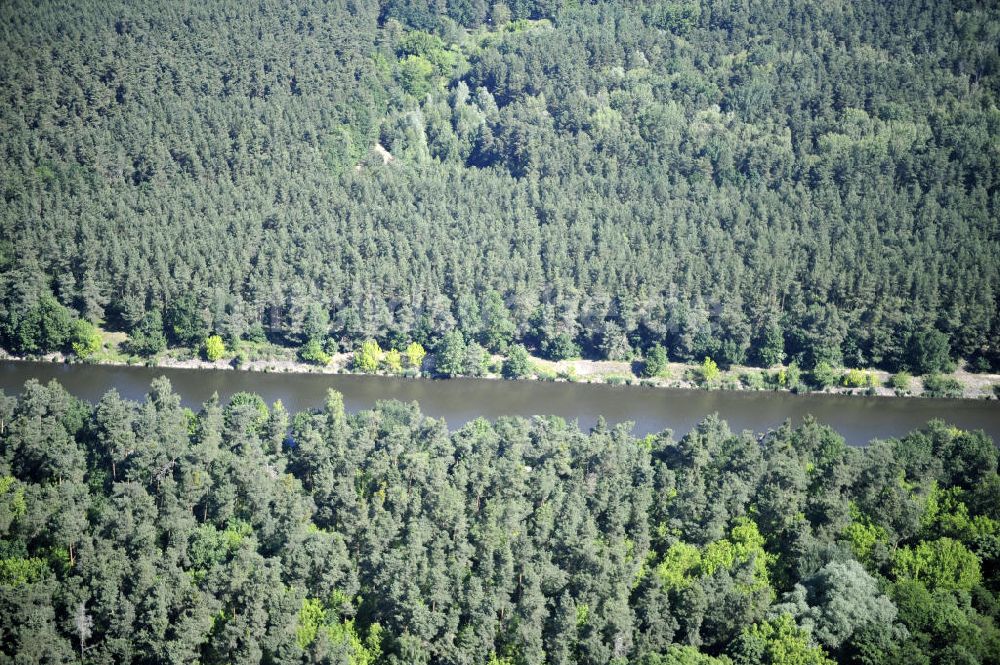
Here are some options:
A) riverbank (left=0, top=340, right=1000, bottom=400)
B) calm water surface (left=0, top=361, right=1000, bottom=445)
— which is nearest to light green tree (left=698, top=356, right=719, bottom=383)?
riverbank (left=0, top=340, right=1000, bottom=400)

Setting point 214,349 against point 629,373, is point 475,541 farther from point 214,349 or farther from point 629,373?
point 214,349

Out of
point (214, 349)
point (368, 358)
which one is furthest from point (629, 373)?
point (214, 349)

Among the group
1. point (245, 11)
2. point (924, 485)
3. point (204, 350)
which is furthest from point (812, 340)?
point (245, 11)

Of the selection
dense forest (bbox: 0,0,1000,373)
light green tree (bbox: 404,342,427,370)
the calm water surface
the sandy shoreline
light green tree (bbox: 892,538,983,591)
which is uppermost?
dense forest (bbox: 0,0,1000,373)

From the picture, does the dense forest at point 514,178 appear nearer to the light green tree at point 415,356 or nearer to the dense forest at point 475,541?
the light green tree at point 415,356

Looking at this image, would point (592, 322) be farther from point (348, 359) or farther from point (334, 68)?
point (334, 68)

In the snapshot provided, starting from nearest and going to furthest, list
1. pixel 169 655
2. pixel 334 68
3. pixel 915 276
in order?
pixel 169 655, pixel 915 276, pixel 334 68

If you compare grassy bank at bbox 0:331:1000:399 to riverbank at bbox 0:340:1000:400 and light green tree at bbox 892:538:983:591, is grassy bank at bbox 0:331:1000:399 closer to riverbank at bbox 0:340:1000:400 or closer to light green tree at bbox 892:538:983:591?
riverbank at bbox 0:340:1000:400
